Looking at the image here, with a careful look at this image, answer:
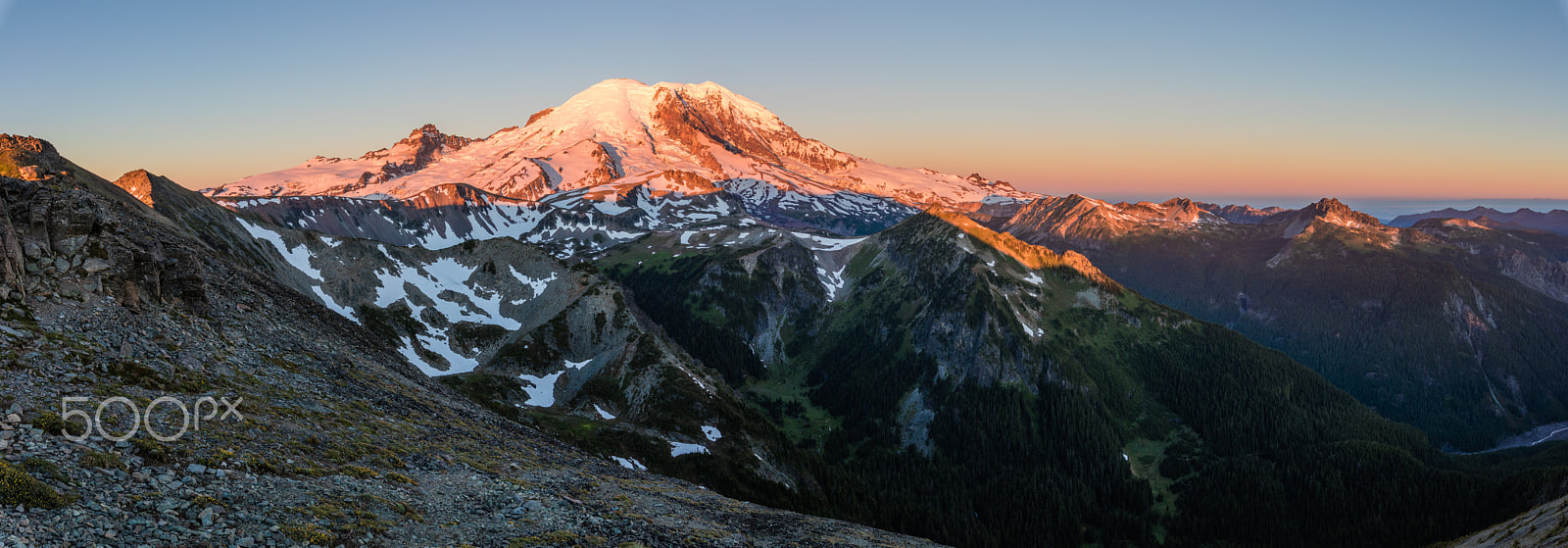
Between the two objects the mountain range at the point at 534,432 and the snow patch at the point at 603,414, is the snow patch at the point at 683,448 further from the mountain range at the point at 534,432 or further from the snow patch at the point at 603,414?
the snow patch at the point at 603,414

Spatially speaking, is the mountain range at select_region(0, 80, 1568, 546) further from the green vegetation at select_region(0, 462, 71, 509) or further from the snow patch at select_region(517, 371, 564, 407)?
the green vegetation at select_region(0, 462, 71, 509)

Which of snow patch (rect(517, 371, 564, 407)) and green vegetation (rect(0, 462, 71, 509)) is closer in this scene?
green vegetation (rect(0, 462, 71, 509))

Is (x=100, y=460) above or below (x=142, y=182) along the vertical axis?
below

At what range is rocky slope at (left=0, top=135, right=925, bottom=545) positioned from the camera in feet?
72.8

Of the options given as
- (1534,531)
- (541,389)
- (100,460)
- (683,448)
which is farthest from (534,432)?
(1534,531)

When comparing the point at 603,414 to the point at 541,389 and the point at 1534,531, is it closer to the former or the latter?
the point at 541,389

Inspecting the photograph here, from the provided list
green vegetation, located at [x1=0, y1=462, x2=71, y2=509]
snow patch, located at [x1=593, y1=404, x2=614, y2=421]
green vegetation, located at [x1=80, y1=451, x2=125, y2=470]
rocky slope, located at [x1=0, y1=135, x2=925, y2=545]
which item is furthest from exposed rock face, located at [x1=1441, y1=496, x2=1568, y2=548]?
snow patch, located at [x1=593, y1=404, x2=614, y2=421]

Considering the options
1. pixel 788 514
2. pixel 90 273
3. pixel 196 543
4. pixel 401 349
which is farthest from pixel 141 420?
pixel 401 349

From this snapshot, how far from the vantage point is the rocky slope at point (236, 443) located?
22188 millimetres

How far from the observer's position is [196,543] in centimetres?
2072

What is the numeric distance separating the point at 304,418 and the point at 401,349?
8241 centimetres

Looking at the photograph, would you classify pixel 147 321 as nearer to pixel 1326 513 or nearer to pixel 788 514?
pixel 788 514

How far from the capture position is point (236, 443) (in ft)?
97.0

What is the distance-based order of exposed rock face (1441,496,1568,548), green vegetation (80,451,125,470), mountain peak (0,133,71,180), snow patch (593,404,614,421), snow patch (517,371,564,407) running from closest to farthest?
green vegetation (80,451,125,470) < exposed rock face (1441,496,1568,548) < mountain peak (0,133,71,180) < snow patch (593,404,614,421) < snow patch (517,371,564,407)
